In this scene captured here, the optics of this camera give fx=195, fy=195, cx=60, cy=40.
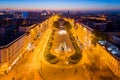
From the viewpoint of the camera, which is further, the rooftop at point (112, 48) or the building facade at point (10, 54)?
the rooftop at point (112, 48)

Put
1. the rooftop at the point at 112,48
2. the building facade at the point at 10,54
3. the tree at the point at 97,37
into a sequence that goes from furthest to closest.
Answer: the tree at the point at 97,37
the rooftop at the point at 112,48
the building facade at the point at 10,54

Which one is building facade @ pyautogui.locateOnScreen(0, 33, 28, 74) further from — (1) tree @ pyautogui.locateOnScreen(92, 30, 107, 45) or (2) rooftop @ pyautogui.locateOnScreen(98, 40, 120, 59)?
(1) tree @ pyautogui.locateOnScreen(92, 30, 107, 45)

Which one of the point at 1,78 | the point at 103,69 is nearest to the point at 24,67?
the point at 1,78

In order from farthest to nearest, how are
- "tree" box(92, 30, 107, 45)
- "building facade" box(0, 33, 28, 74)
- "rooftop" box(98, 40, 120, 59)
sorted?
"tree" box(92, 30, 107, 45)
"rooftop" box(98, 40, 120, 59)
"building facade" box(0, 33, 28, 74)

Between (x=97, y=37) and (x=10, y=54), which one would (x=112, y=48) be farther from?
(x=10, y=54)

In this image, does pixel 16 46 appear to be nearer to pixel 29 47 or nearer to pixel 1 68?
pixel 1 68

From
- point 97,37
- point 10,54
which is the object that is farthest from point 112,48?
point 10,54

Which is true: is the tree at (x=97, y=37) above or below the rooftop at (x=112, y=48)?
above

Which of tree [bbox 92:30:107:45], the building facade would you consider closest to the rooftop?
tree [bbox 92:30:107:45]

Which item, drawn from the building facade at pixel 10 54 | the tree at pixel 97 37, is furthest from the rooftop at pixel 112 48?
the building facade at pixel 10 54

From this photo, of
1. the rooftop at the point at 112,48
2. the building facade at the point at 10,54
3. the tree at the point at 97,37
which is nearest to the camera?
the building facade at the point at 10,54

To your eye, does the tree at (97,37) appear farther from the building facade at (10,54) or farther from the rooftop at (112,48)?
the building facade at (10,54)
